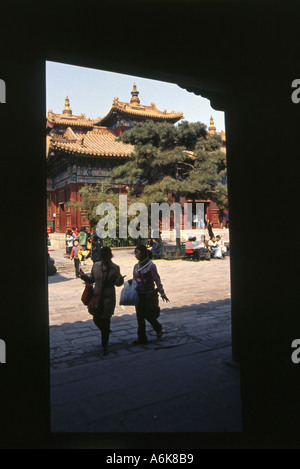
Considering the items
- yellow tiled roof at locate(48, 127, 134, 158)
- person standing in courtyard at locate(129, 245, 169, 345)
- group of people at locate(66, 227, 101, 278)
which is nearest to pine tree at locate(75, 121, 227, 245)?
group of people at locate(66, 227, 101, 278)

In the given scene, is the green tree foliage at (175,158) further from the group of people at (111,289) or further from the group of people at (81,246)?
the group of people at (111,289)

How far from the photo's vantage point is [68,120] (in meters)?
29.9

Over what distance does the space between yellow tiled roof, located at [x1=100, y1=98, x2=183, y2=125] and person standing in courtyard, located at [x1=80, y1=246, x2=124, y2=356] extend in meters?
24.5

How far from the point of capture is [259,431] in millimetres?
2260

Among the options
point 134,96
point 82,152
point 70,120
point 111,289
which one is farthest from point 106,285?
point 134,96

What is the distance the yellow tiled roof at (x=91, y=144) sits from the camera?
21625 millimetres

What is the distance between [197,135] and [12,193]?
15608 mm

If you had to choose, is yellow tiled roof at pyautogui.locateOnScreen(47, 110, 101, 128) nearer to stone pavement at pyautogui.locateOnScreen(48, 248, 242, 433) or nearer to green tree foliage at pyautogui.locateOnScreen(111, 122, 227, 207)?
green tree foliage at pyautogui.locateOnScreen(111, 122, 227, 207)

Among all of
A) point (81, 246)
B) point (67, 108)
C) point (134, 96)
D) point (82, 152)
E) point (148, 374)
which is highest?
point (134, 96)

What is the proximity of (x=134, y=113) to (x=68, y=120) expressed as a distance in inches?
245

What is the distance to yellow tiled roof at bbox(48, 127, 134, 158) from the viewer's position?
2162 cm

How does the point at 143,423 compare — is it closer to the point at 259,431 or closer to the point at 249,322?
the point at 259,431

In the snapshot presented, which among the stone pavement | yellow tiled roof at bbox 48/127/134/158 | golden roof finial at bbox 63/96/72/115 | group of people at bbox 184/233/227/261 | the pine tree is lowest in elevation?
the stone pavement

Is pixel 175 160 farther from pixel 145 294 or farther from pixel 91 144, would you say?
pixel 145 294
